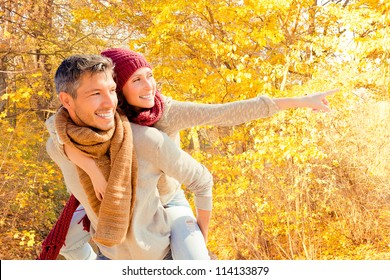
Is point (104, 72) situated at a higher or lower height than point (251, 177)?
higher

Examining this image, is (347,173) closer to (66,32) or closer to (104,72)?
(66,32)

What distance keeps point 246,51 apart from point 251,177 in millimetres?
1667

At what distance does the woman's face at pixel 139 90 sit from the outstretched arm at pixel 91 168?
25 cm

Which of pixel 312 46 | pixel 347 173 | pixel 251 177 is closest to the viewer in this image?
pixel 312 46

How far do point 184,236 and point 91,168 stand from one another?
384mm

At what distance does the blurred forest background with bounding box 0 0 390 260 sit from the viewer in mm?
5660

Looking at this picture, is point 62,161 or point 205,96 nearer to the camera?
point 62,161

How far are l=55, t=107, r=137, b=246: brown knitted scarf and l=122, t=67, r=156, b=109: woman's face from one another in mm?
86

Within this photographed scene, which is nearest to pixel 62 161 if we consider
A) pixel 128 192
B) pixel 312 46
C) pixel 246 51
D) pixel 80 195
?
pixel 80 195

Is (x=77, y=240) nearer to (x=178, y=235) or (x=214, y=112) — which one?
(x=178, y=235)

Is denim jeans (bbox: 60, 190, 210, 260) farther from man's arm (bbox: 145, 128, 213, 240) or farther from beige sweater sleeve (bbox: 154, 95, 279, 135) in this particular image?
beige sweater sleeve (bbox: 154, 95, 279, 135)

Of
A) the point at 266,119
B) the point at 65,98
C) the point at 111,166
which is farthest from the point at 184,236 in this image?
the point at 266,119

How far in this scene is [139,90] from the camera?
164 centimetres

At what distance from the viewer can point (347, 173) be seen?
6750 millimetres
